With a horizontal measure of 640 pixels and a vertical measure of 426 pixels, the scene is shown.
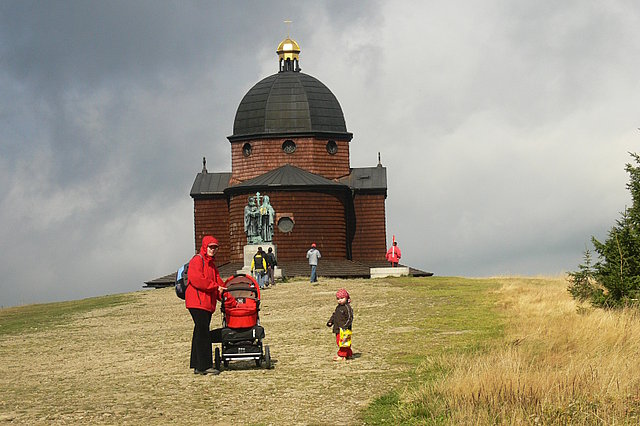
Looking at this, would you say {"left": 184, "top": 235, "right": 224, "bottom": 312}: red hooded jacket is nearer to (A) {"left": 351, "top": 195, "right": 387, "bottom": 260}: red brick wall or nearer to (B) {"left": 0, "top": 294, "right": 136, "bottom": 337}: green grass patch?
(B) {"left": 0, "top": 294, "right": 136, "bottom": 337}: green grass patch

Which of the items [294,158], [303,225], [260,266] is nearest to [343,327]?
[260,266]

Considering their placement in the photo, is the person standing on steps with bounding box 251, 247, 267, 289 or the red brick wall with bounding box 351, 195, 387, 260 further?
the red brick wall with bounding box 351, 195, 387, 260

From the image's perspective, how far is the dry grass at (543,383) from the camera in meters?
10.2

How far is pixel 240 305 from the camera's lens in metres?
15.3

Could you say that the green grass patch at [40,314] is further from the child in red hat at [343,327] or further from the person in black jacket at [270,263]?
the child in red hat at [343,327]

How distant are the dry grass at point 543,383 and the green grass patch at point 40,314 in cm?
1474

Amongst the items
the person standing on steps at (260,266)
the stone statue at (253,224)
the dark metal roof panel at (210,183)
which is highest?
the dark metal roof panel at (210,183)

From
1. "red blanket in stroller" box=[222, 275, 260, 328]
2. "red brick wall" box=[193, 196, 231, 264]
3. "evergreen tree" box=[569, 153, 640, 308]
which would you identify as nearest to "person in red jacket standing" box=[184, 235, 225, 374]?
"red blanket in stroller" box=[222, 275, 260, 328]

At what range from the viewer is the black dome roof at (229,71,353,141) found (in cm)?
5494

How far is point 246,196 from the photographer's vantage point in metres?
51.6

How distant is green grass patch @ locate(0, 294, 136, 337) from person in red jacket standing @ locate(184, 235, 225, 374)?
11577mm

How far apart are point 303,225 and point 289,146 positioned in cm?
615

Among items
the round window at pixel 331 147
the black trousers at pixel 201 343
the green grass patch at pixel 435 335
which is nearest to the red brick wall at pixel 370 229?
the round window at pixel 331 147

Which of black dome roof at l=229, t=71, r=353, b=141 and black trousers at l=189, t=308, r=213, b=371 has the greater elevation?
black dome roof at l=229, t=71, r=353, b=141
